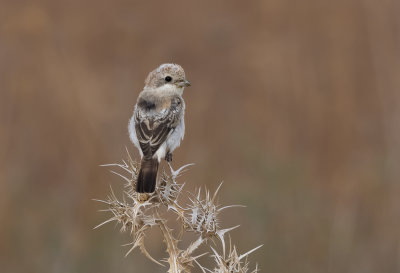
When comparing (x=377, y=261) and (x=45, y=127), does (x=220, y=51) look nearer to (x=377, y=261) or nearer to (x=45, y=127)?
(x=45, y=127)

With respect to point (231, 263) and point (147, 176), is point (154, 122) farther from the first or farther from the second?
point (231, 263)

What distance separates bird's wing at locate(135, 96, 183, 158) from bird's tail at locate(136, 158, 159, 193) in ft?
0.80

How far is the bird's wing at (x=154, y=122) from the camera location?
494cm

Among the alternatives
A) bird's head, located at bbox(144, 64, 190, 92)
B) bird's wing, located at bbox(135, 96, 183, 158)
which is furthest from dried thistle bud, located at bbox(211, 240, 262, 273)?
bird's head, located at bbox(144, 64, 190, 92)

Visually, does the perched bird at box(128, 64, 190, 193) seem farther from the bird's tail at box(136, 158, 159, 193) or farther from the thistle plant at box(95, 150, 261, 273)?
the thistle plant at box(95, 150, 261, 273)

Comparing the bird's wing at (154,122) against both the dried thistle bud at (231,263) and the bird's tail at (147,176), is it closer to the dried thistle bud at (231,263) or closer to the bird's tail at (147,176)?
the bird's tail at (147,176)

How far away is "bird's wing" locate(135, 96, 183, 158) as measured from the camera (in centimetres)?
494

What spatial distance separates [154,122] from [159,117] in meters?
0.08

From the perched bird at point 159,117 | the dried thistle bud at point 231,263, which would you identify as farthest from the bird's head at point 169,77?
the dried thistle bud at point 231,263

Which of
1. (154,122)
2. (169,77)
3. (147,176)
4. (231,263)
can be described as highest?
(169,77)

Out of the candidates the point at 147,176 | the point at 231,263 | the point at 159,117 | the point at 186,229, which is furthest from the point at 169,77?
the point at 231,263

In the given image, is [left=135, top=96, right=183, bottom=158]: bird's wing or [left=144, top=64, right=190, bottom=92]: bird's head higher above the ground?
[left=144, top=64, right=190, bottom=92]: bird's head

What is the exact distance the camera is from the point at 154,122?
5.13 metres

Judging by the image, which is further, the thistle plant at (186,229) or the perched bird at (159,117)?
the perched bird at (159,117)
